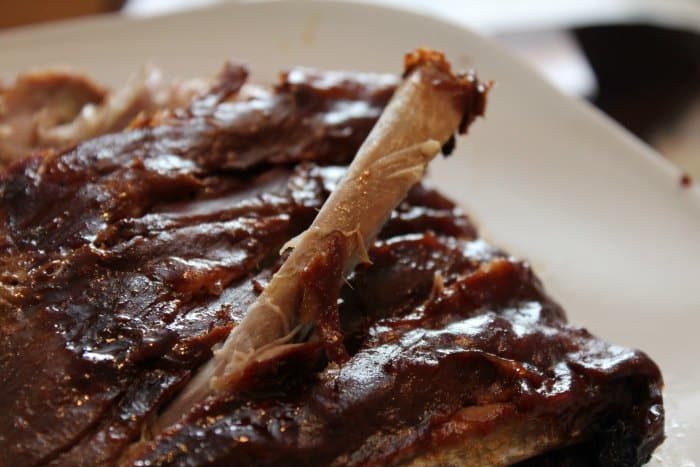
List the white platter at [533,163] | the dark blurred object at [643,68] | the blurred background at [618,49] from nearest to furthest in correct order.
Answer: the white platter at [533,163] < the blurred background at [618,49] < the dark blurred object at [643,68]

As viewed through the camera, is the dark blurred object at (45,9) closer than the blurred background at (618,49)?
No

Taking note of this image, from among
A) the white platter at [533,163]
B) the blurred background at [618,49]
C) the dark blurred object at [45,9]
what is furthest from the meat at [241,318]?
the dark blurred object at [45,9]

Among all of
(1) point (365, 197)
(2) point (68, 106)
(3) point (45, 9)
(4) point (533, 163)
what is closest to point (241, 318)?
(1) point (365, 197)

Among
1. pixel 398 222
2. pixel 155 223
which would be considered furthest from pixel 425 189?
pixel 155 223

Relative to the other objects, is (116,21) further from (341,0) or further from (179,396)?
(179,396)

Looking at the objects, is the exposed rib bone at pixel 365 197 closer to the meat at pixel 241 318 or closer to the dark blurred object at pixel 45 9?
the meat at pixel 241 318

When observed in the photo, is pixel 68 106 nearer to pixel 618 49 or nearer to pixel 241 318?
pixel 241 318
